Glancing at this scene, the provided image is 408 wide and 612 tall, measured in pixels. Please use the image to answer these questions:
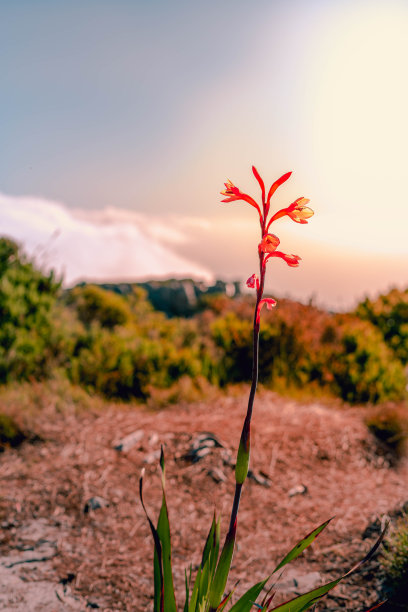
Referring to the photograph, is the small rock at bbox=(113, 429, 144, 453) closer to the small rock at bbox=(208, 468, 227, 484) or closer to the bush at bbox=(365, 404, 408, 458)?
the small rock at bbox=(208, 468, 227, 484)

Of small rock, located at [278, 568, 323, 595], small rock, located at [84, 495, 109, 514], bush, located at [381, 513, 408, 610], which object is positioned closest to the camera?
bush, located at [381, 513, 408, 610]

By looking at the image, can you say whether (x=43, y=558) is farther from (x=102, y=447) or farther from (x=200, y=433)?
(x=200, y=433)

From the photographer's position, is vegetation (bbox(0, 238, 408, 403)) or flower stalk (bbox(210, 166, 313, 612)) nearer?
flower stalk (bbox(210, 166, 313, 612))

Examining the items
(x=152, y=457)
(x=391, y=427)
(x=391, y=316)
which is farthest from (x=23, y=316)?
(x=391, y=316)

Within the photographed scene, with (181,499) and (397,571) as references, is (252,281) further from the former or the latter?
(181,499)

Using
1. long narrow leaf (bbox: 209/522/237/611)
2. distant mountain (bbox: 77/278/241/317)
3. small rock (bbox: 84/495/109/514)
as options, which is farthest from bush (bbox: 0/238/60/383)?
distant mountain (bbox: 77/278/241/317)

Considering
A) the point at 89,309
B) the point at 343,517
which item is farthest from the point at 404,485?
the point at 89,309

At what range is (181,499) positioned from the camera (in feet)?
13.5

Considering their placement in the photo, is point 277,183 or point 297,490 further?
point 297,490

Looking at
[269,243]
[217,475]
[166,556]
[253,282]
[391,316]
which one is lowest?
[217,475]

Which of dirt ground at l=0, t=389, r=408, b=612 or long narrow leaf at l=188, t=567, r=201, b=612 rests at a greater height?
long narrow leaf at l=188, t=567, r=201, b=612

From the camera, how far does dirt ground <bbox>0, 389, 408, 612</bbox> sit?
9.77 feet

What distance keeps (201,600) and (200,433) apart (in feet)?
10.6

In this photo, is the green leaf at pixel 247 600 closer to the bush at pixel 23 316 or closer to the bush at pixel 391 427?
the bush at pixel 391 427
